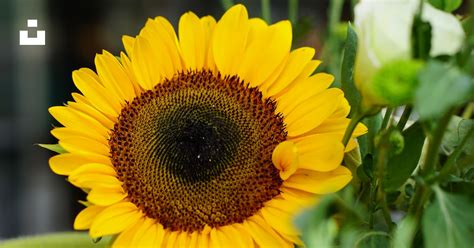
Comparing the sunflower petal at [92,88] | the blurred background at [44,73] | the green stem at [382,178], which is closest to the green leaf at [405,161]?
the green stem at [382,178]

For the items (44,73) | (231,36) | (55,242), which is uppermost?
(231,36)

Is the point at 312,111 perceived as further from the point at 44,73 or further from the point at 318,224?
the point at 44,73

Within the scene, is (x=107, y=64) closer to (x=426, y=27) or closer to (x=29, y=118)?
(x=426, y=27)

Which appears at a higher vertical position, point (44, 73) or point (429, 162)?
point (429, 162)

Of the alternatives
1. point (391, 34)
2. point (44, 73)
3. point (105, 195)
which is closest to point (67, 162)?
point (105, 195)

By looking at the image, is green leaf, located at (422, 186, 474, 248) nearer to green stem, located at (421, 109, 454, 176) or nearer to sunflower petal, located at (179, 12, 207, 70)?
green stem, located at (421, 109, 454, 176)

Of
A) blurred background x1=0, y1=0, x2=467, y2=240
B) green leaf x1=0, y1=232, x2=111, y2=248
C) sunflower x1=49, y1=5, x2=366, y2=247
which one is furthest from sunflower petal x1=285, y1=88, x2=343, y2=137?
blurred background x1=0, y1=0, x2=467, y2=240

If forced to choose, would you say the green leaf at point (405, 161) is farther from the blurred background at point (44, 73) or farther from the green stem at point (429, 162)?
the blurred background at point (44, 73)
